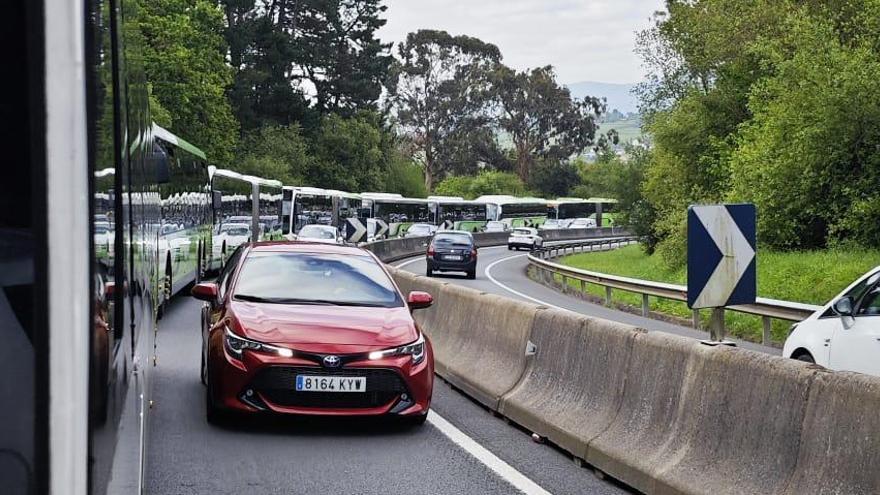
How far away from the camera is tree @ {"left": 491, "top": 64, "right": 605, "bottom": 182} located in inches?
4355

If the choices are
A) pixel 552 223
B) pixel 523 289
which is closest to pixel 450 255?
pixel 523 289

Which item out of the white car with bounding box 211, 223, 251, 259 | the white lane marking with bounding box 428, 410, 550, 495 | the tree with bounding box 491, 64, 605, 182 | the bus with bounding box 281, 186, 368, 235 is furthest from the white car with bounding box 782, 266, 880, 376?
the tree with bounding box 491, 64, 605, 182

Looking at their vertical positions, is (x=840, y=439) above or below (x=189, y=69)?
below

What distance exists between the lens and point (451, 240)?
151 ft

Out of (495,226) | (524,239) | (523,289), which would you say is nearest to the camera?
(523,289)

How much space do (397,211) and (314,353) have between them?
72.6 meters

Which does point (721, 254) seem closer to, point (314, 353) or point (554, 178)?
point (314, 353)

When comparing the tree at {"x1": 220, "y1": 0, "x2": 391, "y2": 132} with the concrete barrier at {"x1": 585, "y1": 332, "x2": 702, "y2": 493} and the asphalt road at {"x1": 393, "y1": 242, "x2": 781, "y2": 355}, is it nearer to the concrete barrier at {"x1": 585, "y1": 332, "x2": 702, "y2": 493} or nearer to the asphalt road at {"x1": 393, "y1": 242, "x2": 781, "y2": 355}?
the asphalt road at {"x1": 393, "y1": 242, "x2": 781, "y2": 355}

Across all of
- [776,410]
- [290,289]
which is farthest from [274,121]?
[776,410]

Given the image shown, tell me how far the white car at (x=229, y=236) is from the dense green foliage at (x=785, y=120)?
45.3 feet

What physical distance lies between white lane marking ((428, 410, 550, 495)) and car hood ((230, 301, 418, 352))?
2.61ft

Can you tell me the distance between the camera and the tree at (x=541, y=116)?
363ft

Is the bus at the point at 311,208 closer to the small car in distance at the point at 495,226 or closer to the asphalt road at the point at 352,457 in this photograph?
the small car in distance at the point at 495,226

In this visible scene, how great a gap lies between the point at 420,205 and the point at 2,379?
85364 mm
